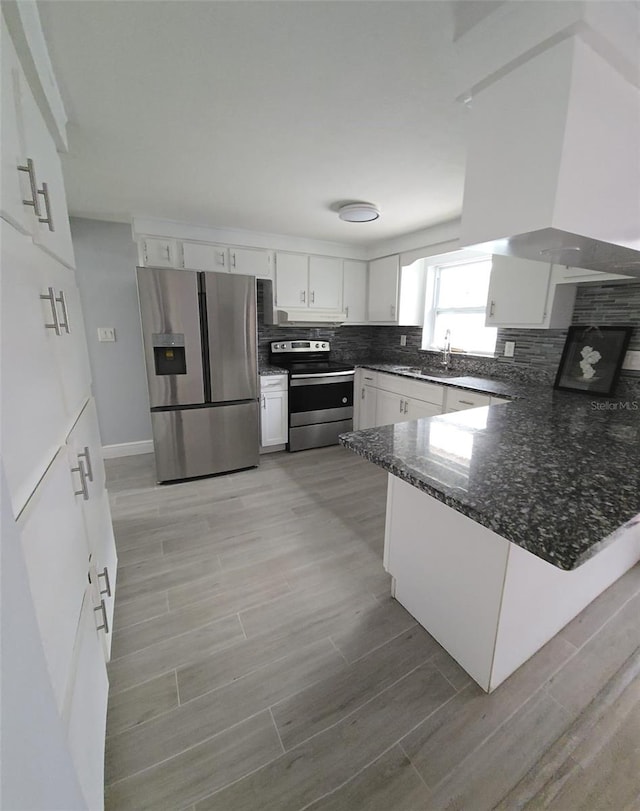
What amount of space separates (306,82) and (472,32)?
57 cm

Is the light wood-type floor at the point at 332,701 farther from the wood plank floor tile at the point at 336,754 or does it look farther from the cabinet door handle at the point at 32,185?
the cabinet door handle at the point at 32,185

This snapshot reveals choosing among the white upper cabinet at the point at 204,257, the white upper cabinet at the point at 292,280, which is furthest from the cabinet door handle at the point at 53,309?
the white upper cabinet at the point at 292,280

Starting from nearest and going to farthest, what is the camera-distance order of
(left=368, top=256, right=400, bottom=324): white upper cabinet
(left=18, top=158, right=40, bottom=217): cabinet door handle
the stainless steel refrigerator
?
(left=18, top=158, right=40, bottom=217): cabinet door handle
the stainless steel refrigerator
(left=368, top=256, right=400, bottom=324): white upper cabinet

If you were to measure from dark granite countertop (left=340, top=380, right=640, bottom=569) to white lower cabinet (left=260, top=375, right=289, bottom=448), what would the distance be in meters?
2.14

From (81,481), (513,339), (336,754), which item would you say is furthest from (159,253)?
(336,754)

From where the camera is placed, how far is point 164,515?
247 centimetres

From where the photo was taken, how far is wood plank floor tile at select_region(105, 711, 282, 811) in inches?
39.3

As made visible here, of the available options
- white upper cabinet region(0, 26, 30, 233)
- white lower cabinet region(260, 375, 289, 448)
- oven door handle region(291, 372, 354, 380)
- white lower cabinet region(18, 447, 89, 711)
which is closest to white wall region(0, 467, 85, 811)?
white lower cabinet region(18, 447, 89, 711)

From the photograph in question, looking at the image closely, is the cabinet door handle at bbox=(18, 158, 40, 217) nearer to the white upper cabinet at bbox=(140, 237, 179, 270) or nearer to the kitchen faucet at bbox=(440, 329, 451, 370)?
the white upper cabinet at bbox=(140, 237, 179, 270)

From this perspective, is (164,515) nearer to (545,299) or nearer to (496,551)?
(496,551)

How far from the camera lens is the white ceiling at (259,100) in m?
0.99

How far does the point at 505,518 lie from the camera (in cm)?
78

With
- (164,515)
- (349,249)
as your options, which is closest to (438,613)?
(164,515)

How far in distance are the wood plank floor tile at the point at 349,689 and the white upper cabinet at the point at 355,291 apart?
3.22 metres
